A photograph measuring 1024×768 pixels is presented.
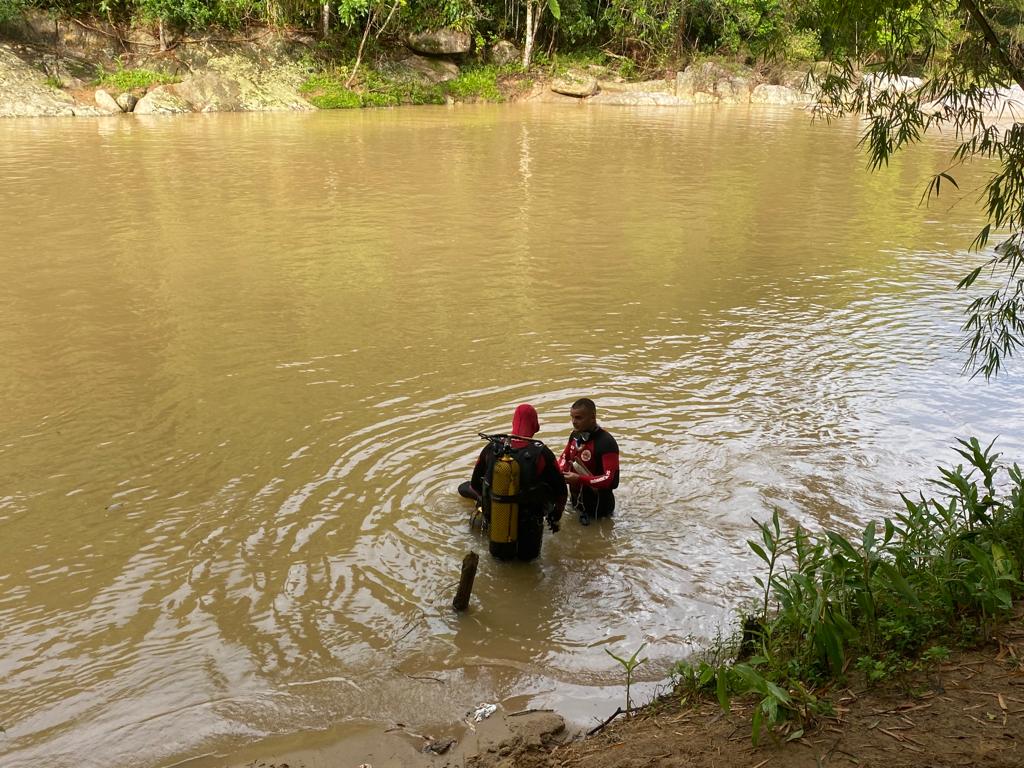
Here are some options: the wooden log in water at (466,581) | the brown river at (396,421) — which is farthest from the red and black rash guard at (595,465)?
the wooden log in water at (466,581)

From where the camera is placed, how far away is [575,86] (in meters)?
39.3

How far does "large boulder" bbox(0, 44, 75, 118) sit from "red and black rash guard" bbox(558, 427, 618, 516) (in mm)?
28280

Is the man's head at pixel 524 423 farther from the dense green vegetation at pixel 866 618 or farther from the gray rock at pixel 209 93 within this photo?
the gray rock at pixel 209 93

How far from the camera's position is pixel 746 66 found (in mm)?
42500

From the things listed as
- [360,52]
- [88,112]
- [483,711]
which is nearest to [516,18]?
[360,52]

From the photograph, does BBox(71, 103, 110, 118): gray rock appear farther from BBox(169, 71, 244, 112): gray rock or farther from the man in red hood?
the man in red hood

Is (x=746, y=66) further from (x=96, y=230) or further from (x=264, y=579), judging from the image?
(x=264, y=579)

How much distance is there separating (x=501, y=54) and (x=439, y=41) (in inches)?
148

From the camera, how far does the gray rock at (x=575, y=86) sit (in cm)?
3919

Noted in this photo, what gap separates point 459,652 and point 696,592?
158 cm

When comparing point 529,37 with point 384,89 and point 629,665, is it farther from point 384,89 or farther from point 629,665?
point 629,665

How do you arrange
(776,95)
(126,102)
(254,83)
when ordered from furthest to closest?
(776,95) < (254,83) < (126,102)

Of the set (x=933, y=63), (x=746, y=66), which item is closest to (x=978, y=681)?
(x=933, y=63)

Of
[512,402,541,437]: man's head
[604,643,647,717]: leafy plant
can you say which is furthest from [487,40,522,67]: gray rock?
[604,643,647,717]: leafy plant
